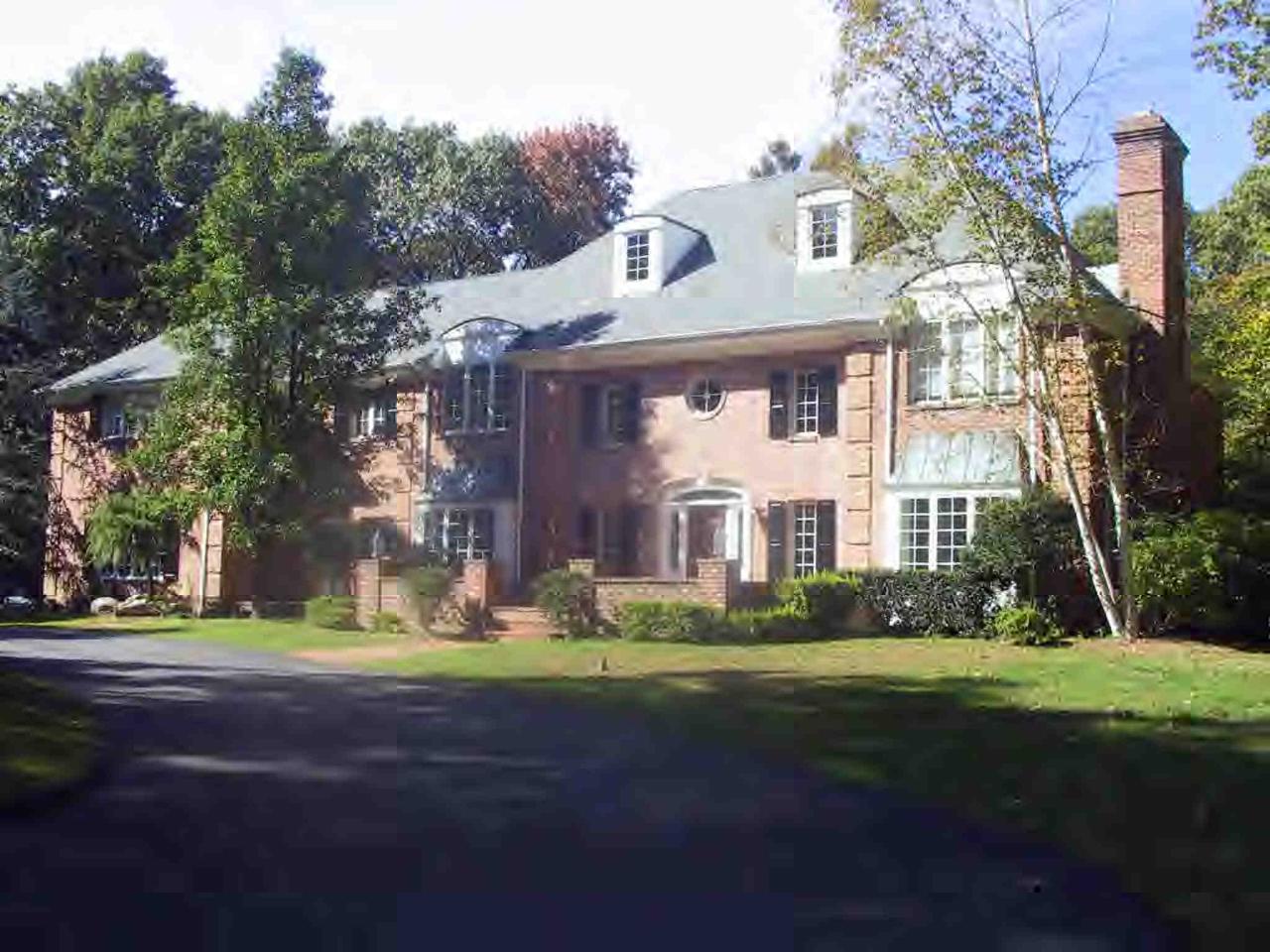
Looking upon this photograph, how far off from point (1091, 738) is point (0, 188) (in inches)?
1651

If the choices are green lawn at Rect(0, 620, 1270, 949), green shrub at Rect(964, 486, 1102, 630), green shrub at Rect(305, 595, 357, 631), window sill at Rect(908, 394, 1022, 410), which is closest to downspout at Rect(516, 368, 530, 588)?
green shrub at Rect(305, 595, 357, 631)

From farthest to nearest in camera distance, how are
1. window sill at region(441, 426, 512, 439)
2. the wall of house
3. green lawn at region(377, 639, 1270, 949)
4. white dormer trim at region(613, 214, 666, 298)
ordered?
1. window sill at region(441, 426, 512, 439)
2. white dormer trim at region(613, 214, 666, 298)
3. the wall of house
4. green lawn at region(377, 639, 1270, 949)

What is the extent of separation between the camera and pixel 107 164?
4388cm

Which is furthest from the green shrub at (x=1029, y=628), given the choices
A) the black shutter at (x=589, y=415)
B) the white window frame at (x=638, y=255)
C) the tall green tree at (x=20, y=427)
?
the tall green tree at (x=20, y=427)

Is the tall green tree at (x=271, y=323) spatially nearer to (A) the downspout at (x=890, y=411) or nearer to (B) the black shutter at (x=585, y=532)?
(B) the black shutter at (x=585, y=532)

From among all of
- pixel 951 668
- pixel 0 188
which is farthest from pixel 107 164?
pixel 951 668

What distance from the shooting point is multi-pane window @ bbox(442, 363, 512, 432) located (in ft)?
94.3

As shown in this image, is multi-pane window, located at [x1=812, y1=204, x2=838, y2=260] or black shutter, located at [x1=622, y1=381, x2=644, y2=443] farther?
black shutter, located at [x1=622, y1=381, x2=644, y2=443]

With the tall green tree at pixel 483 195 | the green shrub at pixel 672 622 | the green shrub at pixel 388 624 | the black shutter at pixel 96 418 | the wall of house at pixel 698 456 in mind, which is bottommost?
the green shrub at pixel 388 624

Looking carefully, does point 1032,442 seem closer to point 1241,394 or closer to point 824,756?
point 1241,394

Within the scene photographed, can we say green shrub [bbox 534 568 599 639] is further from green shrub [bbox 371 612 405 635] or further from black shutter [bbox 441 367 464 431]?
black shutter [bbox 441 367 464 431]

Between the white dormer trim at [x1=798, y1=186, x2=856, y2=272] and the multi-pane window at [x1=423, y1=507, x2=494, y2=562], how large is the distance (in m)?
8.49

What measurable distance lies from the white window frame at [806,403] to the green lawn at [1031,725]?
582 cm

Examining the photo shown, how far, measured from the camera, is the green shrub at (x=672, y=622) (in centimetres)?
2117
